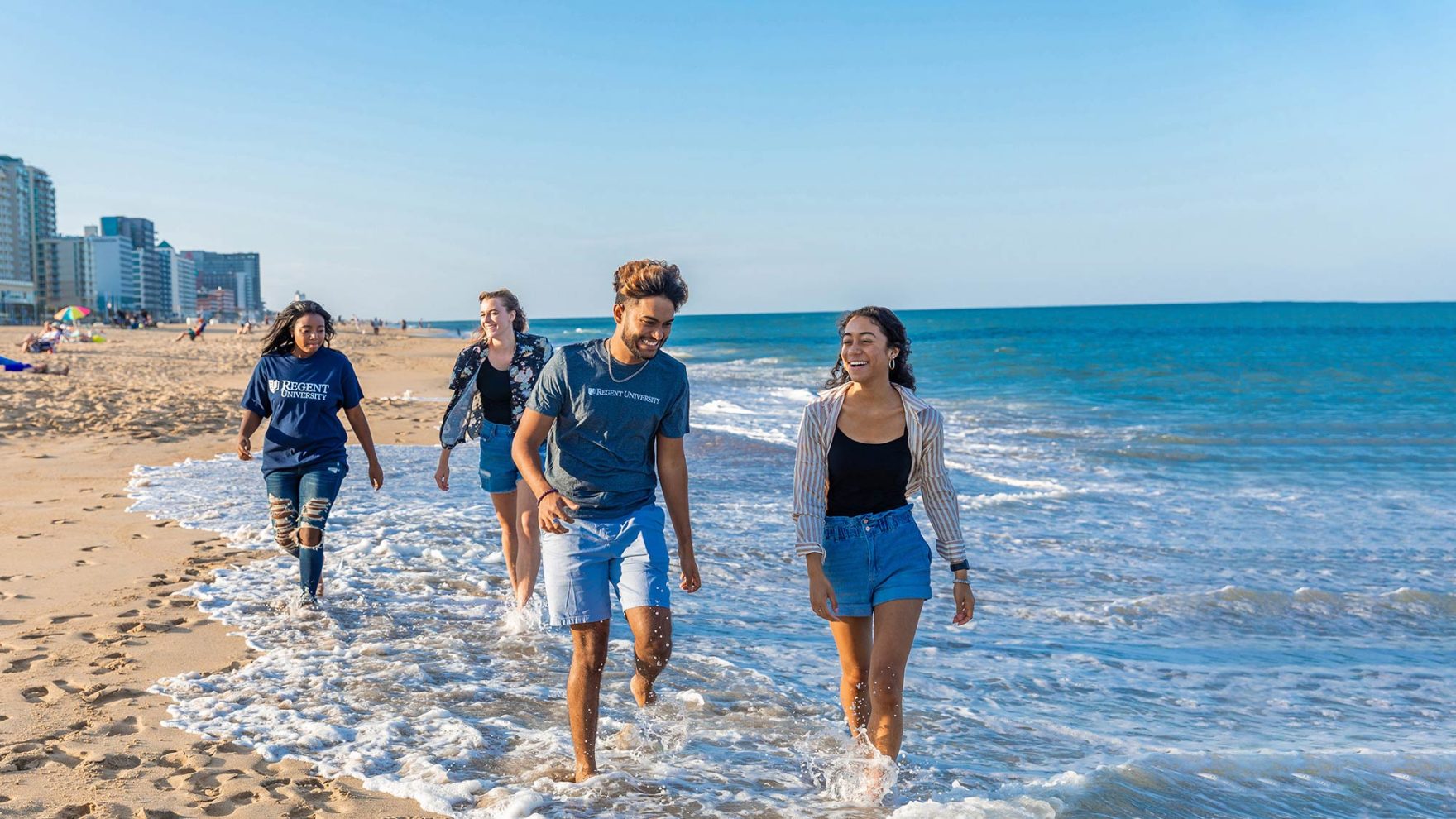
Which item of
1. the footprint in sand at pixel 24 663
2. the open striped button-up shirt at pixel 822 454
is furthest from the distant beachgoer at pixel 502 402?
the open striped button-up shirt at pixel 822 454

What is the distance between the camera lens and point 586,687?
376 centimetres

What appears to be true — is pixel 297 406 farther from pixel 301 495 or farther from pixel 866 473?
pixel 866 473

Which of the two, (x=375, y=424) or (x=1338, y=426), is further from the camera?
(x=1338, y=426)

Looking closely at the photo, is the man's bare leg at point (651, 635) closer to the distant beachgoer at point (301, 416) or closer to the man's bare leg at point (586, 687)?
the man's bare leg at point (586, 687)

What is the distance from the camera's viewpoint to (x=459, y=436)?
6.13 m

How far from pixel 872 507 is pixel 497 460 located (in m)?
2.90

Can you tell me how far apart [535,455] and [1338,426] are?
853 inches

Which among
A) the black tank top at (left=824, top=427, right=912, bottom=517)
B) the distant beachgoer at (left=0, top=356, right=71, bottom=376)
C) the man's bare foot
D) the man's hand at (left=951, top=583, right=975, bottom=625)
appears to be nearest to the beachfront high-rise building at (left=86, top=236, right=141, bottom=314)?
the distant beachgoer at (left=0, top=356, right=71, bottom=376)

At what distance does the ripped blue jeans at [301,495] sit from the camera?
5793 mm

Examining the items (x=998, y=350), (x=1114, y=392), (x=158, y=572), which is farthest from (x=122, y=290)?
(x=158, y=572)

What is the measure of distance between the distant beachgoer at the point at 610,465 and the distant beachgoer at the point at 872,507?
1.59 feet

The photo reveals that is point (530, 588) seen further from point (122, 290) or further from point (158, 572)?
point (122, 290)

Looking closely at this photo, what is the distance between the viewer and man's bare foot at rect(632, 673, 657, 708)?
161 inches

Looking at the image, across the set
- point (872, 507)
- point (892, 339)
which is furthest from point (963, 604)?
point (892, 339)
